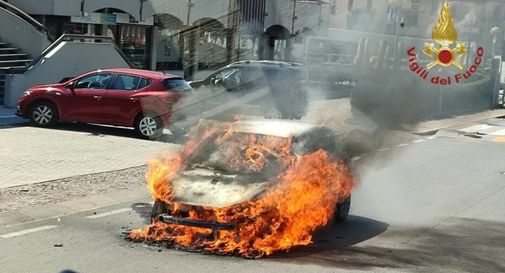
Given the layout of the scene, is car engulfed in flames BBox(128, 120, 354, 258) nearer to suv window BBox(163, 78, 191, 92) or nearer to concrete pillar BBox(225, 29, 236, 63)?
concrete pillar BBox(225, 29, 236, 63)

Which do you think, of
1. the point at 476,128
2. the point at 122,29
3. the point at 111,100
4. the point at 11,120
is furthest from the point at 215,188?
the point at 122,29

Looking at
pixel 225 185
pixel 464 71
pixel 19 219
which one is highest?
pixel 464 71

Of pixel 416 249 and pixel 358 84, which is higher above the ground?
pixel 358 84

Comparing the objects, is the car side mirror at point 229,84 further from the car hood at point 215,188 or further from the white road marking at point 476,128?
the white road marking at point 476,128

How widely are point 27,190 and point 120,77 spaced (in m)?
6.83

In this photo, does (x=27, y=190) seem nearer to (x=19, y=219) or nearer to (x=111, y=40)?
(x=19, y=219)

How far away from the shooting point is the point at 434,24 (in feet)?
39.4

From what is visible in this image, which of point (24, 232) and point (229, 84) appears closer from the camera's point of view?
point (24, 232)

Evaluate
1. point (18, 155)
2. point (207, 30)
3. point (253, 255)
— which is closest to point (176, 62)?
point (207, 30)

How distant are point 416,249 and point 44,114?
11.1 meters

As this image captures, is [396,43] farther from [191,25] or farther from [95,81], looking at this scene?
[95,81]

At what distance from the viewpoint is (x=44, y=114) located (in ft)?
58.2

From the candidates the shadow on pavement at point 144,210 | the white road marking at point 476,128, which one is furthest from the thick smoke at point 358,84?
the white road marking at point 476,128

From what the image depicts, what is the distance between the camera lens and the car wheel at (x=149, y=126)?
17.2 m
